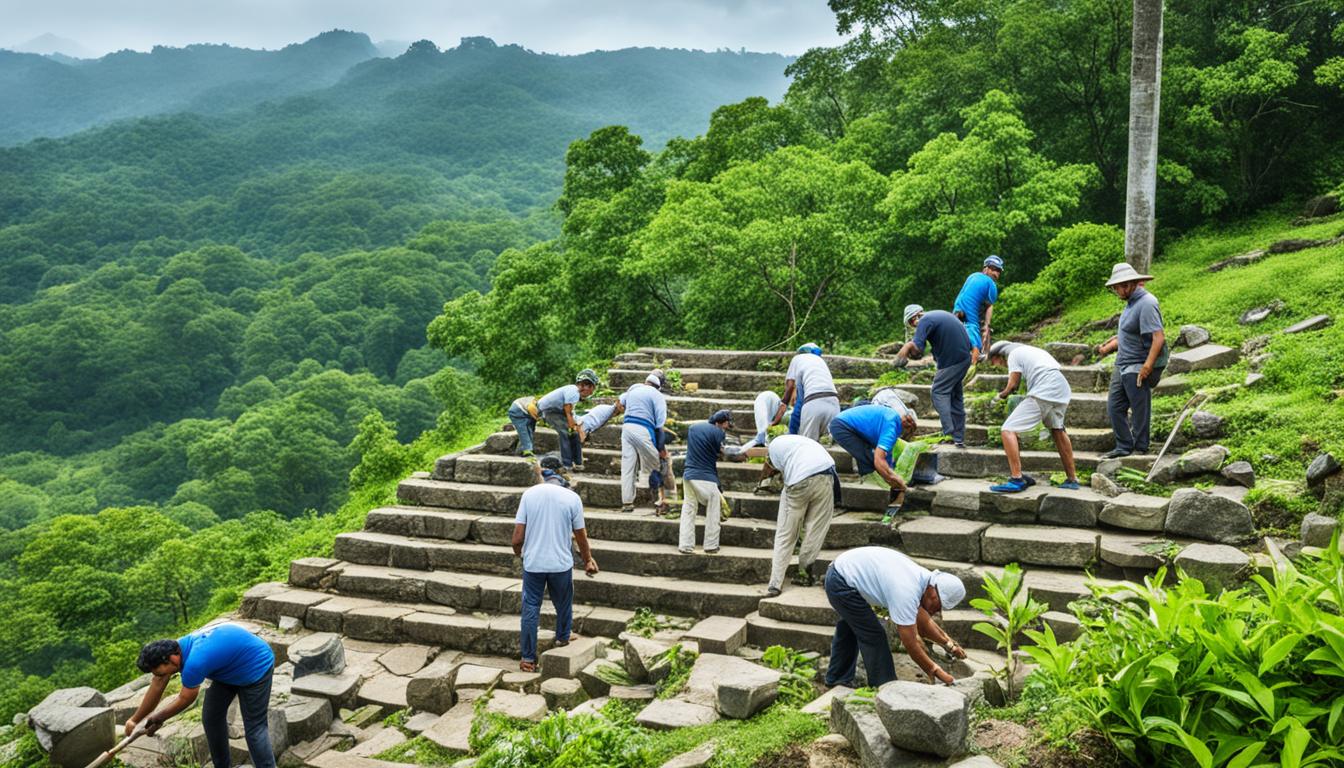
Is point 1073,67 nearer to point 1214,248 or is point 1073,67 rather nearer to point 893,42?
point 1214,248

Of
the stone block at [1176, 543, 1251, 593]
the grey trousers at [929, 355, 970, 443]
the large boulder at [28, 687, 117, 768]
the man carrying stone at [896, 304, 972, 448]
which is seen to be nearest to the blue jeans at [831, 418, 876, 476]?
the man carrying stone at [896, 304, 972, 448]

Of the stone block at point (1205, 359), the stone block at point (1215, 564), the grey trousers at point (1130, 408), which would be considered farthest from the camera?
the stone block at point (1205, 359)

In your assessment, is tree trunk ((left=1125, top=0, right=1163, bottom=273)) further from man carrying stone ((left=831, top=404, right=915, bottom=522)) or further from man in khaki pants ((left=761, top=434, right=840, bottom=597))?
man in khaki pants ((left=761, top=434, right=840, bottom=597))

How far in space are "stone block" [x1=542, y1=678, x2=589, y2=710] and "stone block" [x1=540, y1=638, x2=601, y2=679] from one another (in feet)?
1.15

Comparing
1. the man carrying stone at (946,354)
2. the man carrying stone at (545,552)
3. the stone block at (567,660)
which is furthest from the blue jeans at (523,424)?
the man carrying stone at (946,354)

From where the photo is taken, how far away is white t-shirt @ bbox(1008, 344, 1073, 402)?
302 inches

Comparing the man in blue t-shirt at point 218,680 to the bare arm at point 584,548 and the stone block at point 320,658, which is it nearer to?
the stone block at point 320,658

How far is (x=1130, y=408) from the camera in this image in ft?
27.5

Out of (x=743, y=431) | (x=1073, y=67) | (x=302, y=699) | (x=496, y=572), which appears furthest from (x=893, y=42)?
(x=302, y=699)

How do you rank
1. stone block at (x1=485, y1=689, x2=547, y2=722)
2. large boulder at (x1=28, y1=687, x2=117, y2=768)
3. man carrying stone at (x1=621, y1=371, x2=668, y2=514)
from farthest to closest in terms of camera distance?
man carrying stone at (x1=621, y1=371, x2=668, y2=514) → large boulder at (x1=28, y1=687, x2=117, y2=768) → stone block at (x1=485, y1=689, x2=547, y2=722)

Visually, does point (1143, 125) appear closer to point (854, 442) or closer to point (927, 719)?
point (854, 442)

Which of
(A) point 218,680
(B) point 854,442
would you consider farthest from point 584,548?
(A) point 218,680

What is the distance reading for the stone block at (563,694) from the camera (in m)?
6.59

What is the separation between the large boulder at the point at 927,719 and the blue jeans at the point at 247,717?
425 centimetres
